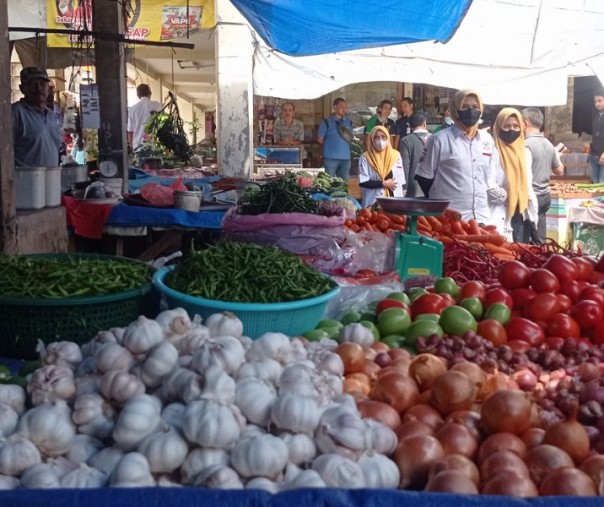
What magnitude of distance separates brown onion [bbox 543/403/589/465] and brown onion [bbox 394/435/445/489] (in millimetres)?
300

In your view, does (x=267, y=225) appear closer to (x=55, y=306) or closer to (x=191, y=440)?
(x=55, y=306)

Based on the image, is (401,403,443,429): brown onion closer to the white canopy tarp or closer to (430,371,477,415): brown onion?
(430,371,477,415): brown onion

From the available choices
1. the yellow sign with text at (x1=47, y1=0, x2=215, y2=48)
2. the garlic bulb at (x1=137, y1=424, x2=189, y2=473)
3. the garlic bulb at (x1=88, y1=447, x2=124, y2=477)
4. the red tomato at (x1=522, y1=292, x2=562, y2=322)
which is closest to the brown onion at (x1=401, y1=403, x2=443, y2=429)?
the garlic bulb at (x1=137, y1=424, x2=189, y2=473)

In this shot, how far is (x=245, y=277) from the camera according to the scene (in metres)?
2.66

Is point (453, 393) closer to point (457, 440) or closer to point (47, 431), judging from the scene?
point (457, 440)

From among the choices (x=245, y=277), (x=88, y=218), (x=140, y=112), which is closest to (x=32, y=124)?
(x=88, y=218)

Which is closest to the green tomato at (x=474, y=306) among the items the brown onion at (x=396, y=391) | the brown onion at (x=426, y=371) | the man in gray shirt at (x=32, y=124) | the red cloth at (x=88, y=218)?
the brown onion at (x=426, y=371)

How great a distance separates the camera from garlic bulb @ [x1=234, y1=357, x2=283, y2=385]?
1.76 metres

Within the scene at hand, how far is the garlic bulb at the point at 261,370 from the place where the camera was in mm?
1762

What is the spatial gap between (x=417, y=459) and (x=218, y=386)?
53cm

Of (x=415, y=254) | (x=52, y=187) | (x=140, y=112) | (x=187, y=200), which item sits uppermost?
(x=140, y=112)

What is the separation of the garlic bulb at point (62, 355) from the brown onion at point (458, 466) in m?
1.09

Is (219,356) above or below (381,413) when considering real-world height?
above

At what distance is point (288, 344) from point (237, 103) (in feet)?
31.8
